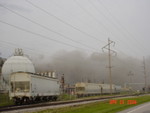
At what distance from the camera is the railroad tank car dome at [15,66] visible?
58594 mm

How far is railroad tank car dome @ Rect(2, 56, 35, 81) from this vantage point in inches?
2307

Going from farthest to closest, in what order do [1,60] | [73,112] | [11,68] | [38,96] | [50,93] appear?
1. [1,60]
2. [11,68]
3. [50,93]
4. [38,96]
5. [73,112]

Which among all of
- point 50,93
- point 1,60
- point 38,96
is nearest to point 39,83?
point 38,96

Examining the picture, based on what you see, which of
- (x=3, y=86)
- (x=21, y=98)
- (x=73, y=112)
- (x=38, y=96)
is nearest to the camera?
(x=73, y=112)

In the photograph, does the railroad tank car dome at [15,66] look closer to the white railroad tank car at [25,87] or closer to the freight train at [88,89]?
the freight train at [88,89]

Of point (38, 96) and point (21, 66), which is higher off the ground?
point (21, 66)

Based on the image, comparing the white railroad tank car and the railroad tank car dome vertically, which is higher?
the railroad tank car dome

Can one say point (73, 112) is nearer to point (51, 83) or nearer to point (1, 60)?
point (51, 83)

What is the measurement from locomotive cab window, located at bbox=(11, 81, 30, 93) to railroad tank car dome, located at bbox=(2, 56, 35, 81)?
1881 cm

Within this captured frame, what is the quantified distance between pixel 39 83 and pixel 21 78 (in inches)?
140

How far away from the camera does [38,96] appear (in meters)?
41.8

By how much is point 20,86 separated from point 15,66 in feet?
66.4

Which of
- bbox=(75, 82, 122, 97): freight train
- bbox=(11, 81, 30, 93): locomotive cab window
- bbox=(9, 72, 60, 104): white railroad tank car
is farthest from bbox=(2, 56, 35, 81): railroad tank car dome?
bbox=(11, 81, 30, 93): locomotive cab window

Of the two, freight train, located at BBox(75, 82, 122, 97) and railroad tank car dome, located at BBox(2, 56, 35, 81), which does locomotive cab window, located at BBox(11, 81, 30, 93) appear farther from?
freight train, located at BBox(75, 82, 122, 97)
